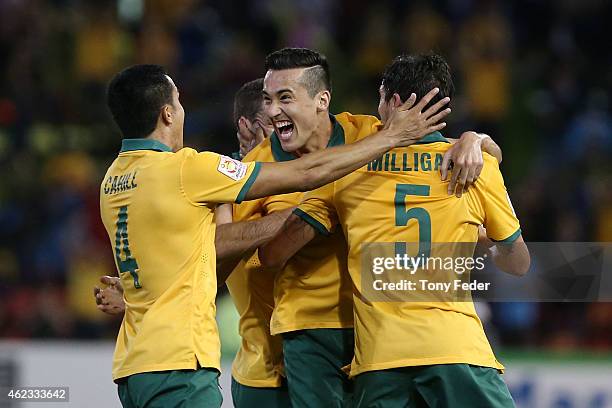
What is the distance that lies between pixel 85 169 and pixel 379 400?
276 inches

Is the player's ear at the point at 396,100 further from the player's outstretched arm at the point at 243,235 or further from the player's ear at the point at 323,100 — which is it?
the player's outstretched arm at the point at 243,235

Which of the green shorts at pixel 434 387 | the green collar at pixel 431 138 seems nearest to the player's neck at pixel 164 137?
the green collar at pixel 431 138

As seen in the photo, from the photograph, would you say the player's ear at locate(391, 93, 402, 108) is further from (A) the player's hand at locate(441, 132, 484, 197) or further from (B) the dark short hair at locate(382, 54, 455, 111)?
(A) the player's hand at locate(441, 132, 484, 197)

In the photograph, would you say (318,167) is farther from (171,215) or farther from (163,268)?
(163,268)

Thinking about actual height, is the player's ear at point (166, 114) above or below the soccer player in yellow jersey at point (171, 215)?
above

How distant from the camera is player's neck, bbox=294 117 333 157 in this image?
15.5 ft

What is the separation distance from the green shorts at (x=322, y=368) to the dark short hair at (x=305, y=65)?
1.04m

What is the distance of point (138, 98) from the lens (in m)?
4.24

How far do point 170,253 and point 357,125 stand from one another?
1106mm

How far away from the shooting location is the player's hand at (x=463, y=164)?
4.19 m

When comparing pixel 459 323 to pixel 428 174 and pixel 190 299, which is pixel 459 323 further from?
pixel 190 299

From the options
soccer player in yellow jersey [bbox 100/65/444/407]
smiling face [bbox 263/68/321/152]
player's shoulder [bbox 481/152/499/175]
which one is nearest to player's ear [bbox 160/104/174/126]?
soccer player in yellow jersey [bbox 100/65/444/407]

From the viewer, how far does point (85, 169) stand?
1073 centimetres

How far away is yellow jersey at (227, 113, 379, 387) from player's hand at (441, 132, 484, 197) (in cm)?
50
